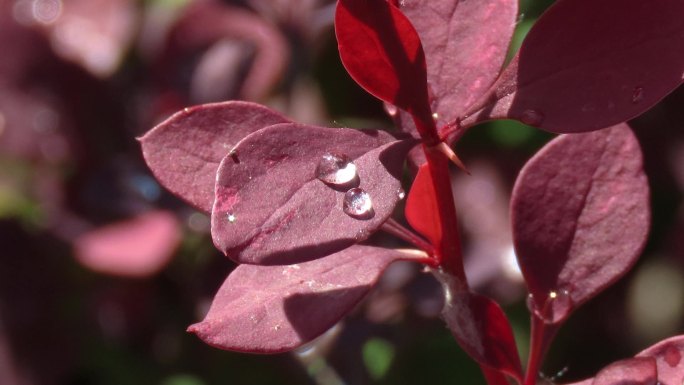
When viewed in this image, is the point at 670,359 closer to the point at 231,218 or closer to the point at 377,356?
the point at 231,218

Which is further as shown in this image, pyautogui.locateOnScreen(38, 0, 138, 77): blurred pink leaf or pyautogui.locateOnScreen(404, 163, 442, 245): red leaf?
pyautogui.locateOnScreen(38, 0, 138, 77): blurred pink leaf

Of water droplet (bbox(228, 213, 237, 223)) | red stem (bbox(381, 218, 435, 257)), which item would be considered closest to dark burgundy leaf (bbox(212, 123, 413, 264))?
water droplet (bbox(228, 213, 237, 223))

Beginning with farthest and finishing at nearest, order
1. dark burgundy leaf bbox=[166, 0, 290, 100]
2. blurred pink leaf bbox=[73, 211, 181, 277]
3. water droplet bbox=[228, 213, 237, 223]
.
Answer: dark burgundy leaf bbox=[166, 0, 290, 100] → blurred pink leaf bbox=[73, 211, 181, 277] → water droplet bbox=[228, 213, 237, 223]

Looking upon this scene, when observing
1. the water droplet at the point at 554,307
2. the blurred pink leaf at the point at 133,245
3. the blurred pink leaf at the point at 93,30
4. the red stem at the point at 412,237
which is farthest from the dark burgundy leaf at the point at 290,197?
the blurred pink leaf at the point at 93,30

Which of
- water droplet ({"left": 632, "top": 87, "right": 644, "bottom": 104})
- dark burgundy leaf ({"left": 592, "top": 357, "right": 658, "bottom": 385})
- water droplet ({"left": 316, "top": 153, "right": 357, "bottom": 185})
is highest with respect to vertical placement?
water droplet ({"left": 632, "top": 87, "right": 644, "bottom": 104})

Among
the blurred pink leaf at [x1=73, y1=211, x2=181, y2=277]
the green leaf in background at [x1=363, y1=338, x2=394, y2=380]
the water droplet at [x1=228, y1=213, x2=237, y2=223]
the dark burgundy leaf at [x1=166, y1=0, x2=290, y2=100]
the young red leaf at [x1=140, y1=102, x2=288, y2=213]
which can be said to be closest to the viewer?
the water droplet at [x1=228, y1=213, x2=237, y2=223]

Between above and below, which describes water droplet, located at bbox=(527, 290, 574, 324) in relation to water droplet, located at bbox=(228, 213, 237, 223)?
below

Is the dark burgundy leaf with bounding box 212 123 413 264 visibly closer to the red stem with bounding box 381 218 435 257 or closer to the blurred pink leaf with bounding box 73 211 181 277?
the red stem with bounding box 381 218 435 257
